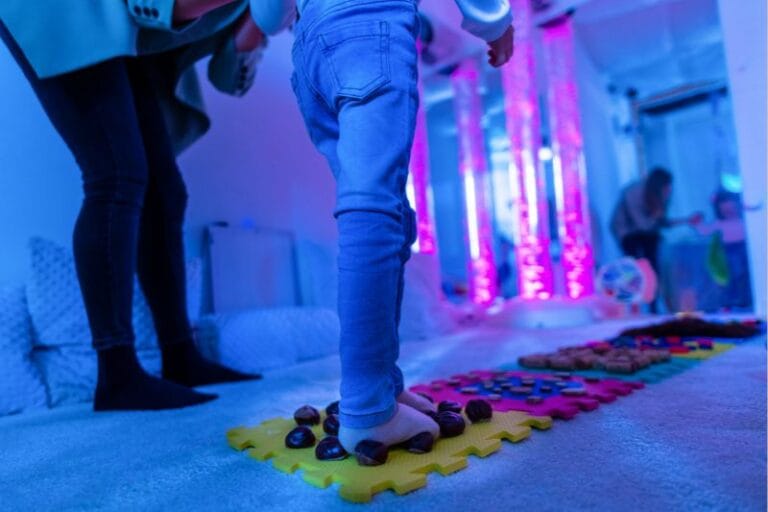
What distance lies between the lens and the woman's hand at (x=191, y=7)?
912mm

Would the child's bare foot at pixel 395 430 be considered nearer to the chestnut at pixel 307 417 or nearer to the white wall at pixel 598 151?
the chestnut at pixel 307 417

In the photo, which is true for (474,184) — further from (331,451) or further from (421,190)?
(331,451)

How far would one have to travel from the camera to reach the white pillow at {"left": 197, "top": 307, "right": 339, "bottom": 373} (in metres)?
1.50

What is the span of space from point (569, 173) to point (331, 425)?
7.79 feet

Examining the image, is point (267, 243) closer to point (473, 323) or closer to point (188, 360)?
point (188, 360)

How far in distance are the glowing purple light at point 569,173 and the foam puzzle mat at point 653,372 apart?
4.87 feet

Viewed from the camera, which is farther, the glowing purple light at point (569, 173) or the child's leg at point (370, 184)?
the glowing purple light at point (569, 173)

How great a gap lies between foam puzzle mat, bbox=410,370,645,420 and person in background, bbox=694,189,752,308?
305cm

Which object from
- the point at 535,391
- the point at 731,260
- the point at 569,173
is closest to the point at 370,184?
the point at 535,391

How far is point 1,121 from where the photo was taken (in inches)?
53.4

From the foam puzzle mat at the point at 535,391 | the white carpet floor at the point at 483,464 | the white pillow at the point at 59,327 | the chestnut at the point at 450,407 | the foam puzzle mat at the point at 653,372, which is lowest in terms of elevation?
the foam puzzle mat at the point at 653,372

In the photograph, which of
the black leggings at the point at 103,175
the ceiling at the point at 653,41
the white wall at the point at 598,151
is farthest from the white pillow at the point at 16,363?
the white wall at the point at 598,151

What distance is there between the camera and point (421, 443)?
606 mm

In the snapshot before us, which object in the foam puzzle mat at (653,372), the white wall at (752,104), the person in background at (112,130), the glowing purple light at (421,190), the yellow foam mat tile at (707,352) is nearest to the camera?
the person in background at (112,130)
